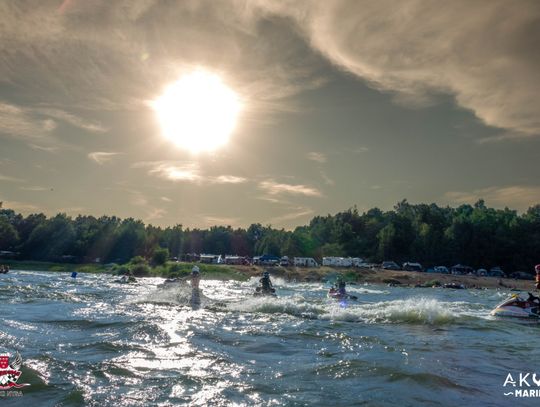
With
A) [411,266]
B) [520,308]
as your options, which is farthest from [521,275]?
[520,308]

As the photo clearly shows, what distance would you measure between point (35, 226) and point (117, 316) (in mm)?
187164

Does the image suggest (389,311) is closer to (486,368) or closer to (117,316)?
(486,368)

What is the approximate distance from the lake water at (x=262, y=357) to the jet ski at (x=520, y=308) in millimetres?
4069

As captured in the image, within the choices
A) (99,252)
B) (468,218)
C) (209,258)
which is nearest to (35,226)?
(99,252)

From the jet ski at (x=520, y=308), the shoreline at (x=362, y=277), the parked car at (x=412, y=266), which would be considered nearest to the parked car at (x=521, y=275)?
the shoreline at (x=362, y=277)

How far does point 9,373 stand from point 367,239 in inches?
6369

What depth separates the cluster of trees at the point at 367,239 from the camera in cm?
14238

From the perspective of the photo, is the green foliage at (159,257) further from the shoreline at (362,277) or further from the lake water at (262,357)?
the lake water at (262,357)

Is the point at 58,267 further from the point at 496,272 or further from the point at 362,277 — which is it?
the point at 496,272

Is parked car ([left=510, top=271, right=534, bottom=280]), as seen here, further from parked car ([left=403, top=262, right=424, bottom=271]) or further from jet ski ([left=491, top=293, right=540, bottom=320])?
jet ski ([left=491, top=293, right=540, bottom=320])

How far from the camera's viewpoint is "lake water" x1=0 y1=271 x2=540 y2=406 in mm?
10414

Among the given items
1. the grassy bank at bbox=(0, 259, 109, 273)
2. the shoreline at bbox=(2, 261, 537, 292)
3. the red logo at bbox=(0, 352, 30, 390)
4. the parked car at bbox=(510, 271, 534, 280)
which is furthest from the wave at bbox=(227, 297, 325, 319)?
the parked car at bbox=(510, 271, 534, 280)

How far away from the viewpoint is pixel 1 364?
39.1ft

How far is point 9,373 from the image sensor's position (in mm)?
11164
